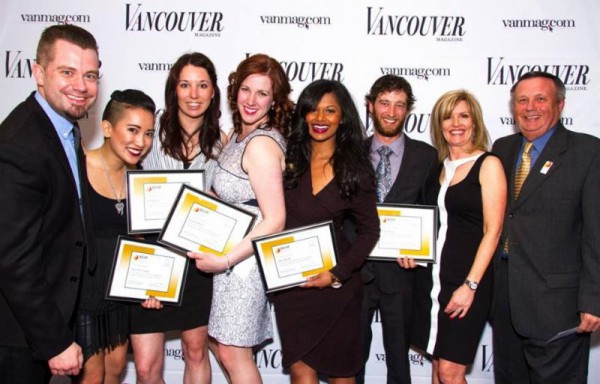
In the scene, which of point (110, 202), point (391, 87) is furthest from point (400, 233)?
point (110, 202)

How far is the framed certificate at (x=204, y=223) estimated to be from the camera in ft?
8.41

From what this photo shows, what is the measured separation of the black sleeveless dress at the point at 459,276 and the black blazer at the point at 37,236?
1.87m

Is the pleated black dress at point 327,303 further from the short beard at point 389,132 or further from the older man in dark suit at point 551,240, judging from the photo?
the older man in dark suit at point 551,240

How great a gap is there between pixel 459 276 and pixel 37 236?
2093 millimetres

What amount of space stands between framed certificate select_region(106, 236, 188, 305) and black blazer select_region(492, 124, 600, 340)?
5.93 ft

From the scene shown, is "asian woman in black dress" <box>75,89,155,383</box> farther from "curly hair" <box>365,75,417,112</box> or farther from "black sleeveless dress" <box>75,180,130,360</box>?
"curly hair" <box>365,75,417,112</box>

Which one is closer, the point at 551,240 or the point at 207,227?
the point at 207,227

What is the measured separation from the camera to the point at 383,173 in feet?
10.2

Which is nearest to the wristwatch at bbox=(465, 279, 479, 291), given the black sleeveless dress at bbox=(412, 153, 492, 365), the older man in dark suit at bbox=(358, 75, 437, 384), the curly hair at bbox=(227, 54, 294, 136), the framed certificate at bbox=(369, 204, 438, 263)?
the black sleeveless dress at bbox=(412, 153, 492, 365)

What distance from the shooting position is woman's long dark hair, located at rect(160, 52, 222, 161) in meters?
2.87

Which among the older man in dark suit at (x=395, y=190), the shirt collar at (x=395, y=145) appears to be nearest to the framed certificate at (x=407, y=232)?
the older man in dark suit at (x=395, y=190)

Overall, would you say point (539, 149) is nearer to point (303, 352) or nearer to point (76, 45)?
point (303, 352)

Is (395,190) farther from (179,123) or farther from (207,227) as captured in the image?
(179,123)

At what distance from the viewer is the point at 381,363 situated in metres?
4.06
